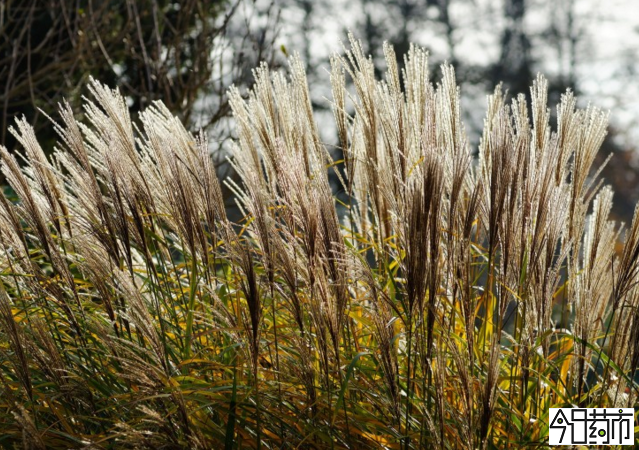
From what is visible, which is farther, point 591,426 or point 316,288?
point 591,426

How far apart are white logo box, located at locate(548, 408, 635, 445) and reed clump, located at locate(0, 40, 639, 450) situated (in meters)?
0.05

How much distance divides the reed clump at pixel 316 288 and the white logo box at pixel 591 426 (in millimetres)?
51

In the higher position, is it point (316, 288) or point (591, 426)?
point (316, 288)

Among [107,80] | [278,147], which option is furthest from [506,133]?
[107,80]

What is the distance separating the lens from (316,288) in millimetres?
1994

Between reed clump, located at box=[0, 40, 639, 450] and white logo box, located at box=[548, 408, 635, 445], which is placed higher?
reed clump, located at box=[0, 40, 639, 450]

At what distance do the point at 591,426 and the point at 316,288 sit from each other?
960mm

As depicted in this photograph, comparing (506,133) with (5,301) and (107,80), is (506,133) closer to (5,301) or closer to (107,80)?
(5,301)

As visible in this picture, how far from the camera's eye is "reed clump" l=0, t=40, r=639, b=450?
1971 mm

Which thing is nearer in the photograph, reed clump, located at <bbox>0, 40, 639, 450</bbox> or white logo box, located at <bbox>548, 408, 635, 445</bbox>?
reed clump, located at <bbox>0, 40, 639, 450</bbox>

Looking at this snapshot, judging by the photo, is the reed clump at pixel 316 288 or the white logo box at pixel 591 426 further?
the white logo box at pixel 591 426

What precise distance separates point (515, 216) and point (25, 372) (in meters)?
1.44

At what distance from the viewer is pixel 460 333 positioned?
271 centimetres

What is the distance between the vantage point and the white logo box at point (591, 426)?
2.13 m
